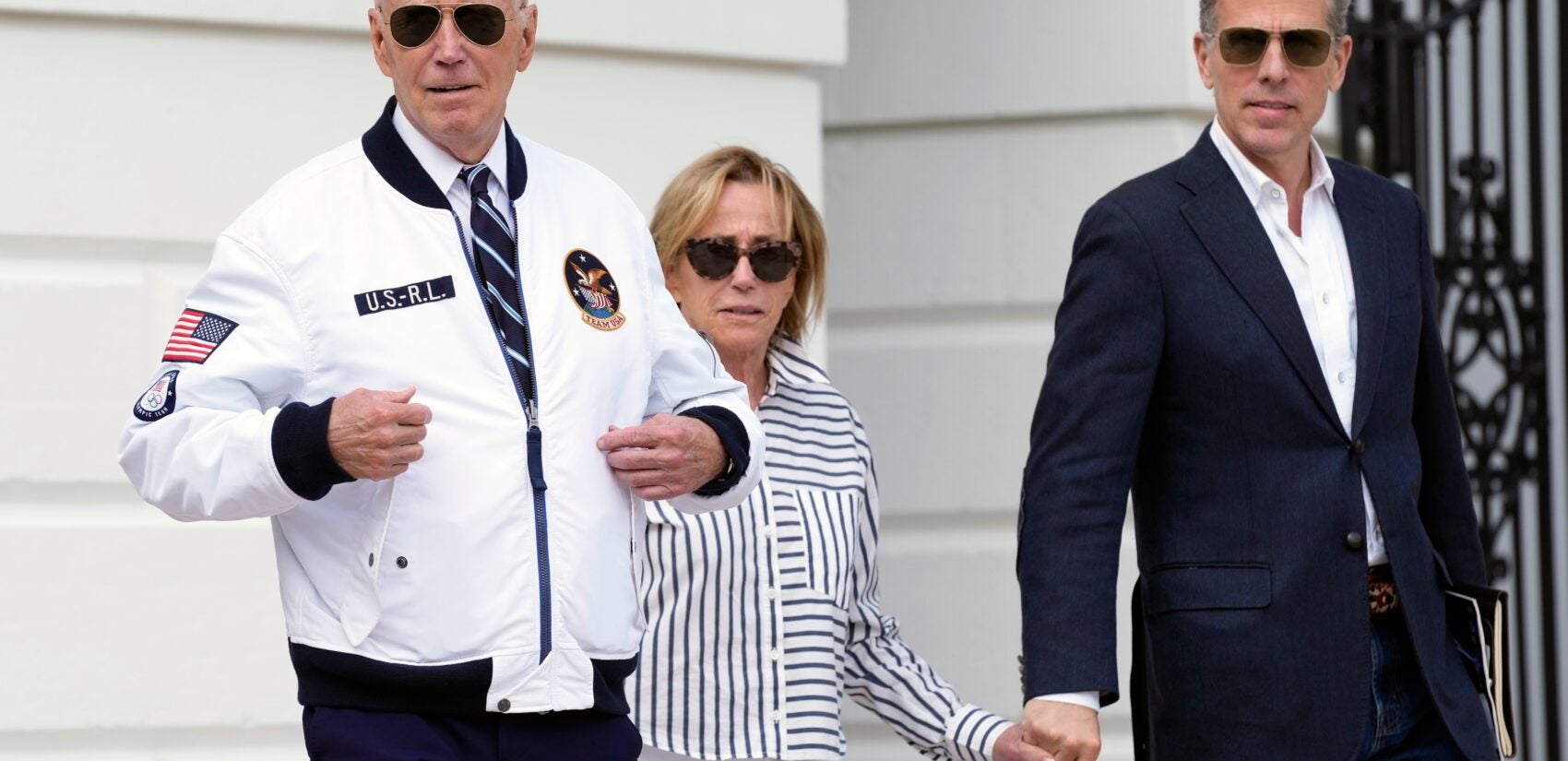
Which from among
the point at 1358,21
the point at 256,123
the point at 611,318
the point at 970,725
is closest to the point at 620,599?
the point at 611,318

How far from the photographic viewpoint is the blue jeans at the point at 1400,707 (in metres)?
3.01

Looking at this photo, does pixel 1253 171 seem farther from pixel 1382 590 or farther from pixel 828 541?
pixel 828 541

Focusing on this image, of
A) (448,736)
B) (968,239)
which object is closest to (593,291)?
(448,736)

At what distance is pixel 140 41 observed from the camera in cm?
427

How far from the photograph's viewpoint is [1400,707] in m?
3.03

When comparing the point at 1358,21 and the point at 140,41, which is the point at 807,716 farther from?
the point at 1358,21

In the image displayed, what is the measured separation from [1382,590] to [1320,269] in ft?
1.56

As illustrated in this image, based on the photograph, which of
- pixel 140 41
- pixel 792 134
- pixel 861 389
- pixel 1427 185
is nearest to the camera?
pixel 140 41

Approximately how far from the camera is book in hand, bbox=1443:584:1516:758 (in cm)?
313

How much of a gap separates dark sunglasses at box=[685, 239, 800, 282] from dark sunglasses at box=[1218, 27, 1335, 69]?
0.84 meters

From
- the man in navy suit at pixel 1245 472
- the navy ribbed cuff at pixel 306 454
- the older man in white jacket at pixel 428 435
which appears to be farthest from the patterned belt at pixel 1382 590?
the navy ribbed cuff at pixel 306 454

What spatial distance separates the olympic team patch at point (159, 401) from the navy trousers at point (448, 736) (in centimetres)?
40

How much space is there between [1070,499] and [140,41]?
2.29 metres

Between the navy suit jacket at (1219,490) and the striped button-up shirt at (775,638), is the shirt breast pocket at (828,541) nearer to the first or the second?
the striped button-up shirt at (775,638)
